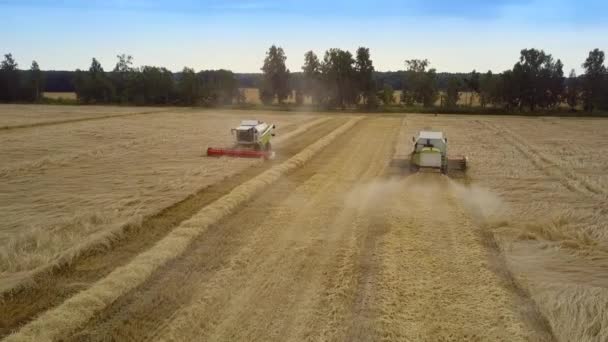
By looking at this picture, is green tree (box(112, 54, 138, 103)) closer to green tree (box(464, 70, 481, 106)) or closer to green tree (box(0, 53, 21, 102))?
green tree (box(0, 53, 21, 102))

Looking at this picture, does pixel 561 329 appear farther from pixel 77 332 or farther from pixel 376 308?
pixel 77 332

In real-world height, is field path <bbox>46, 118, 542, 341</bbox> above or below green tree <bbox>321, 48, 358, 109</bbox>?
below

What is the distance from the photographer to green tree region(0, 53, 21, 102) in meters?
98.4

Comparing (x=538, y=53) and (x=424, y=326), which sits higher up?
(x=538, y=53)

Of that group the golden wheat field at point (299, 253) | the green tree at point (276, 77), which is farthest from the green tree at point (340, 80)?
the golden wheat field at point (299, 253)

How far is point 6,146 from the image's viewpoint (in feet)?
Answer: 107

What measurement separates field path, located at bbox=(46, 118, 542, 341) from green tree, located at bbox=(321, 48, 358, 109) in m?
69.1

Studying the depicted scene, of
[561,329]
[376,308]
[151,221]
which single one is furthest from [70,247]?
[561,329]

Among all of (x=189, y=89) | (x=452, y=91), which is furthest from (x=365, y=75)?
(x=189, y=89)

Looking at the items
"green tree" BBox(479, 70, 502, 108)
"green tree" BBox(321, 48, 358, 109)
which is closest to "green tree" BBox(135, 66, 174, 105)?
"green tree" BBox(321, 48, 358, 109)

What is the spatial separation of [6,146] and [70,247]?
24885 mm

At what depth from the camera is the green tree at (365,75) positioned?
8406cm

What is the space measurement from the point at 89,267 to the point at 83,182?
34.1 ft

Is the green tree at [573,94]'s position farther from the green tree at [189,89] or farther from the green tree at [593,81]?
the green tree at [189,89]
